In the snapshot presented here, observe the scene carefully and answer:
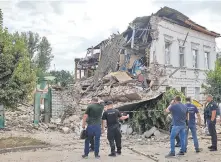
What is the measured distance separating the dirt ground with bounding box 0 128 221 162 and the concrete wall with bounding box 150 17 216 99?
10.7 meters

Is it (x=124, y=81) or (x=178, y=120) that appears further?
(x=124, y=81)

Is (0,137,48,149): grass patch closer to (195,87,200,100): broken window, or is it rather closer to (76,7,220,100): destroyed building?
(76,7,220,100): destroyed building

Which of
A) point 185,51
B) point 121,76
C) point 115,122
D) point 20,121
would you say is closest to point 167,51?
point 185,51

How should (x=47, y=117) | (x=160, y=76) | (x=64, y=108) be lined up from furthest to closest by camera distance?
(x=160, y=76), (x=64, y=108), (x=47, y=117)

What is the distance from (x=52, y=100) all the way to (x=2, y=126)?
3722 millimetres

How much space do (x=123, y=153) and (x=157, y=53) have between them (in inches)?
532

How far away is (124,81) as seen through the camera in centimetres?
1911

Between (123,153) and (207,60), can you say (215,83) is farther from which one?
(123,153)

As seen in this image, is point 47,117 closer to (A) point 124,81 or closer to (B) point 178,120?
(A) point 124,81

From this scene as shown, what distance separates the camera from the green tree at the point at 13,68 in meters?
9.99

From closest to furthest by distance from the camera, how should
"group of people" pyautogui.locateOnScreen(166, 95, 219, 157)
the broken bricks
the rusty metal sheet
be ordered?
"group of people" pyautogui.locateOnScreen(166, 95, 219, 157) < the broken bricks < the rusty metal sheet

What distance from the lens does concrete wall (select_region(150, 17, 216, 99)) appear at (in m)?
22.4

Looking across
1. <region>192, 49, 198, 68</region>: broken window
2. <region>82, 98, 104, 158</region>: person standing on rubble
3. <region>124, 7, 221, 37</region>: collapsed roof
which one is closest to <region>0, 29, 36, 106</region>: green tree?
<region>82, 98, 104, 158</region>: person standing on rubble

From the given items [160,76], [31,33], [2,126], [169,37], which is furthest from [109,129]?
[31,33]
